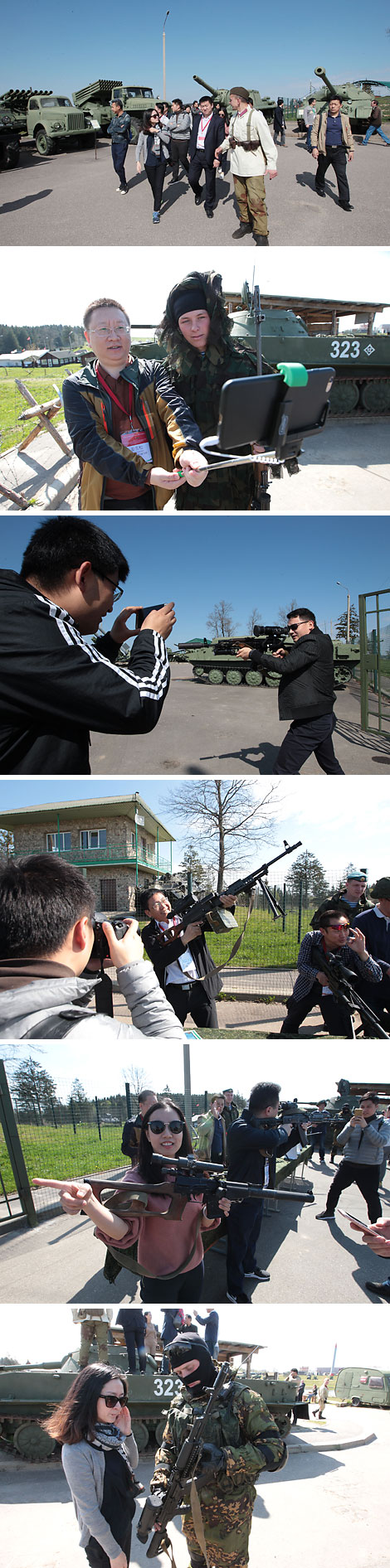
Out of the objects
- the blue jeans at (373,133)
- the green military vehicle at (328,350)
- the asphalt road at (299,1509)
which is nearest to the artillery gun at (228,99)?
the blue jeans at (373,133)

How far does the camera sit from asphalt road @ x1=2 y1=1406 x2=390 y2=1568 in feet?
7.32

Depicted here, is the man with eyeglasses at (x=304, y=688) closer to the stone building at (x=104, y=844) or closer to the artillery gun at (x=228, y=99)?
the stone building at (x=104, y=844)

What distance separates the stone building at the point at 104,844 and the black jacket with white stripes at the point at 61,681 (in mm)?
192

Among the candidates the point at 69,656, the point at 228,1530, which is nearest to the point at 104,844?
the point at 69,656

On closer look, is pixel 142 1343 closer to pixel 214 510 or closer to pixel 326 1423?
pixel 326 1423

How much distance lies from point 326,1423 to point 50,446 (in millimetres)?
2941

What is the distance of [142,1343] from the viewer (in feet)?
7.73

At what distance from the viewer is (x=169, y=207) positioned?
253 centimetres

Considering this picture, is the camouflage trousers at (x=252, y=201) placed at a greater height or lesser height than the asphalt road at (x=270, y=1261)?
greater

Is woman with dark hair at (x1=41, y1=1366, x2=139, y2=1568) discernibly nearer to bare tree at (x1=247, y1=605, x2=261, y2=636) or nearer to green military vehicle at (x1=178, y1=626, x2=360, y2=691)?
green military vehicle at (x1=178, y1=626, x2=360, y2=691)

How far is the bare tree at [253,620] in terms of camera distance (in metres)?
1.90

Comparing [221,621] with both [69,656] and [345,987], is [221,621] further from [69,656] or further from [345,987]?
[345,987]

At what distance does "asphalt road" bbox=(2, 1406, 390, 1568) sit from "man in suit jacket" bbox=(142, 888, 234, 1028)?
1.46 m

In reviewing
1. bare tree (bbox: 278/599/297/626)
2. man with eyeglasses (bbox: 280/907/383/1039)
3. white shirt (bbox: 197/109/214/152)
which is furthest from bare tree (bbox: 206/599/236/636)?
white shirt (bbox: 197/109/214/152)
